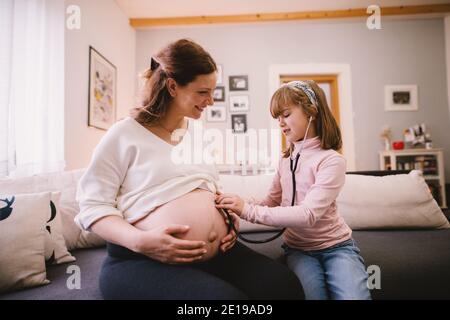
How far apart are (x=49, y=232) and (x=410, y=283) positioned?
4.53 feet

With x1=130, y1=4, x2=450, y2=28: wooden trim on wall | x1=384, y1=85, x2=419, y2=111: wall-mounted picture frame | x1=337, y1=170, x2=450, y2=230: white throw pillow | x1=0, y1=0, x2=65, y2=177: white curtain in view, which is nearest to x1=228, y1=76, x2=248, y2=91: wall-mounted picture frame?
x1=130, y1=4, x2=450, y2=28: wooden trim on wall

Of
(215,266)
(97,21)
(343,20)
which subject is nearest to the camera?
(215,266)

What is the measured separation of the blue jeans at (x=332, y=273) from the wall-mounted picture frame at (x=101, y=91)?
7.97 feet

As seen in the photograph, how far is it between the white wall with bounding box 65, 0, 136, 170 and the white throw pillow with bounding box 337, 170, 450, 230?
2.16m

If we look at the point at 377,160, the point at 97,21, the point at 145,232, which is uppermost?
the point at 97,21

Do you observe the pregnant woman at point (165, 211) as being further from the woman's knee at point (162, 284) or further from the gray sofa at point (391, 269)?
the gray sofa at point (391, 269)

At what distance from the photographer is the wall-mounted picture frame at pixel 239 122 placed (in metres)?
3.80

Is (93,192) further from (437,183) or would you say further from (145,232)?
(437,183)

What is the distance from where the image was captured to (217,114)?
3.82 meters

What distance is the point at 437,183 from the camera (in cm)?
350

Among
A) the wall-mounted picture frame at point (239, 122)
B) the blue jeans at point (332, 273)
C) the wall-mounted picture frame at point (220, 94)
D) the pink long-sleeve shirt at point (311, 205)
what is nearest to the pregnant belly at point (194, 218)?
the pink long-sleeve shirt at point (311, 205)

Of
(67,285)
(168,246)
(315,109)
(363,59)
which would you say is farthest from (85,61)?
(363,59)

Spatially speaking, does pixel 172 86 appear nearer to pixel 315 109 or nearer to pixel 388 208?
pixel 315 109

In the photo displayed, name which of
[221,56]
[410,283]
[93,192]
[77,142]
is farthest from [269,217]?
[221,56]
